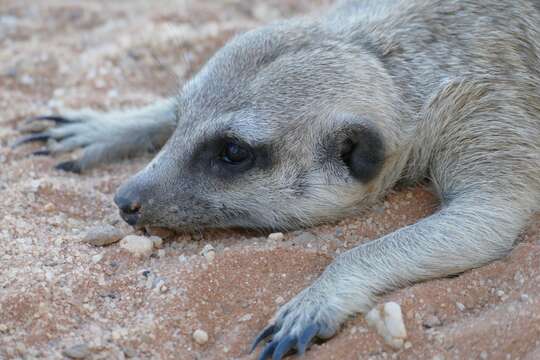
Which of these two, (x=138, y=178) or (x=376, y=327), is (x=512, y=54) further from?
(x=138, y=178)

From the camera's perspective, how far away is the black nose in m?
3.69

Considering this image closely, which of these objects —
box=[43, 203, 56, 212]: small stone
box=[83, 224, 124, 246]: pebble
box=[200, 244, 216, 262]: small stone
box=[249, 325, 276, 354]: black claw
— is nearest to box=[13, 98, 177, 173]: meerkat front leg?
box=[43, 203, 56, 212]: small stone

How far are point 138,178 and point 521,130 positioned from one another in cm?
194

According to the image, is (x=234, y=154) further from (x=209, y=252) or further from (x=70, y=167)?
(x=70, y=167)

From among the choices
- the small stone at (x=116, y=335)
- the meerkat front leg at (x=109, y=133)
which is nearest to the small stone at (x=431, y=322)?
the small stone at (x=116, y=335)

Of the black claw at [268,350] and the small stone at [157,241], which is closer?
the black claw at [268,350]

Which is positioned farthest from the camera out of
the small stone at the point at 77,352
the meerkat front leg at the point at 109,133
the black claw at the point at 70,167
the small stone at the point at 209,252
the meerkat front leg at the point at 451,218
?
the meerkat front leg at the point at 109,133

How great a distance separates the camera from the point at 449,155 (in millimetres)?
3893

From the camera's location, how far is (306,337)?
3.04 meters

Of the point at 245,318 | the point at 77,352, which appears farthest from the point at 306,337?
the point at 77,352

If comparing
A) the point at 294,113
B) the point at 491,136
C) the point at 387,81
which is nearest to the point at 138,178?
the point at 294,113

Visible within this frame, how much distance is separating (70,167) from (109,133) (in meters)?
0.41

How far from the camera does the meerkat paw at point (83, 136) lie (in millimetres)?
4859

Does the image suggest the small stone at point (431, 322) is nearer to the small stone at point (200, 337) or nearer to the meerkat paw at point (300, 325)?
the meerkat paw at point (300, 325)
